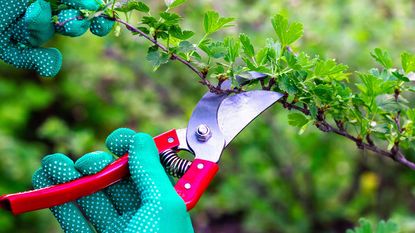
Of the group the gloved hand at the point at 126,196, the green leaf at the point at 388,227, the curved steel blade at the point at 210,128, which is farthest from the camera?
the green leaf at the point at 388,227

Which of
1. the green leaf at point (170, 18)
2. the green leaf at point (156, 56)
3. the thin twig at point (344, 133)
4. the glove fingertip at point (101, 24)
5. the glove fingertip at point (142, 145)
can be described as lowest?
the thin twig at point (344, 133)

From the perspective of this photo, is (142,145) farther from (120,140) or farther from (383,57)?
(383,57)

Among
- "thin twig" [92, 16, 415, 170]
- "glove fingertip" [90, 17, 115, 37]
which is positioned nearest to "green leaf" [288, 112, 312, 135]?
"thin twig" [92, 16, 415, 170]

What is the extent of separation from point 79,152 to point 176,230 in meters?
1.46

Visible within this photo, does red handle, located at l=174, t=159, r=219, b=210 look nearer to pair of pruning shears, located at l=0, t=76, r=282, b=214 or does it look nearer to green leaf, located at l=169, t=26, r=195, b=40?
pair of pruning shears, located at l=0, t=76, r=282, b=214

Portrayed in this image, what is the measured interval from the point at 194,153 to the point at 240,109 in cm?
11

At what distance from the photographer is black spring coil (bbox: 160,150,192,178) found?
1.07 m

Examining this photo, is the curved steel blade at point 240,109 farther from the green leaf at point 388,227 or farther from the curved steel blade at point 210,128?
the green leaf at point 388,227

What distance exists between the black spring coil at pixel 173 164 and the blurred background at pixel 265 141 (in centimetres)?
121

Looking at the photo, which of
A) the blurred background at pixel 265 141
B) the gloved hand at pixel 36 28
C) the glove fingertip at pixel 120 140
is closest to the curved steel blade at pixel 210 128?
the glove fingertip at pixel 120 140

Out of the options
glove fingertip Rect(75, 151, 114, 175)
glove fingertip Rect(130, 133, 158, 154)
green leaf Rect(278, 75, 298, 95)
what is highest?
green leaf Rect(278, 75, 298, 95)

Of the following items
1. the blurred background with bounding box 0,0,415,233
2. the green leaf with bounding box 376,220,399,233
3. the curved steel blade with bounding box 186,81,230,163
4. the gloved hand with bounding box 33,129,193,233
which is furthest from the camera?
the blurred background with bounding box 0,0,415,233

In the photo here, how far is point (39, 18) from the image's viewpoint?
3.24 feet

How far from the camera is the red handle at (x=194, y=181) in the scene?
1033 mm
